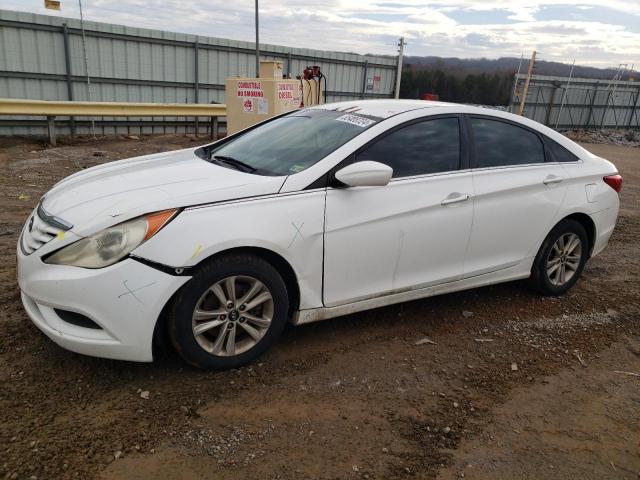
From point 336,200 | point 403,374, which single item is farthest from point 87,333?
point 403,374

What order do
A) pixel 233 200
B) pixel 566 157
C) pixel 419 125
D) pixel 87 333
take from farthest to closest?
1. pixel 566 157
2. pixel 419 125
3. pixel 233 200
4. pixel 87 333

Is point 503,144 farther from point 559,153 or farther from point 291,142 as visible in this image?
point 291,142

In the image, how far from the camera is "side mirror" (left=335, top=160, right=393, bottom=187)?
3215mm

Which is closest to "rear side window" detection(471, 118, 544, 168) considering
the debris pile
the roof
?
the roof

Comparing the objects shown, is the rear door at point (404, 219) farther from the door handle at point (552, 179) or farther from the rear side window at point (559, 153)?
the rear side window at point (559, 153)

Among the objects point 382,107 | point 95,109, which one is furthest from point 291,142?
point 95,109

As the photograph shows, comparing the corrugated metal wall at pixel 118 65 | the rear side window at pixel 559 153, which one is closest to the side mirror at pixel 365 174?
the rear side window at pixel 559 153

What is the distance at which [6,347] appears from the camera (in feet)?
10.6

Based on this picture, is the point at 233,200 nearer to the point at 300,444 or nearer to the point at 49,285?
the point at 49,285

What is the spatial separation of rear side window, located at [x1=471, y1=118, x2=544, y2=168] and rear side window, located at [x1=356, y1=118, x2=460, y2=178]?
217mm

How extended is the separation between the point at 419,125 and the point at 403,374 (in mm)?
1724

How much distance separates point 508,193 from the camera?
13.1ft

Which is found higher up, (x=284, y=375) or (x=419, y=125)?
(x=419, y=125)

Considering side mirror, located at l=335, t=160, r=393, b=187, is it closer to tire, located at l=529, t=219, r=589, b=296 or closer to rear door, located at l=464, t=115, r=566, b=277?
rear door, located at l=464, t=115, r=566, b=277
